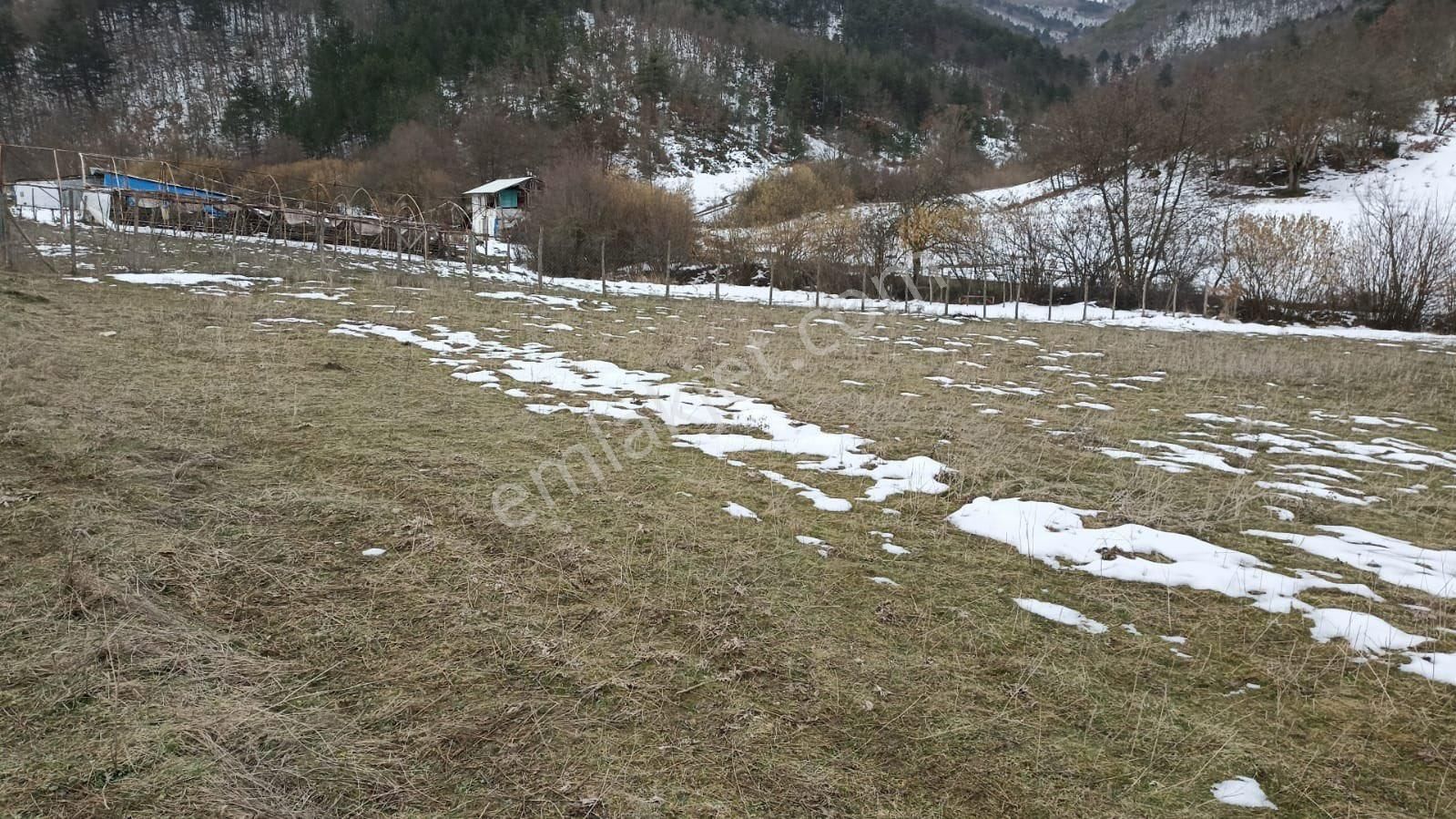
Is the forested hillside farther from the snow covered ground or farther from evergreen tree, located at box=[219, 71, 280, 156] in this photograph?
the snow covered ground

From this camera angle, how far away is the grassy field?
2.14 metres

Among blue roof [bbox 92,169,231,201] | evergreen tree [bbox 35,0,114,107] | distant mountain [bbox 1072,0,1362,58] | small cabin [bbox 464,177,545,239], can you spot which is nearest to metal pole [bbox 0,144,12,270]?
blue roof [bbox 92,169,231,201]

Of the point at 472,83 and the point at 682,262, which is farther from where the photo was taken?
the point at 472,83

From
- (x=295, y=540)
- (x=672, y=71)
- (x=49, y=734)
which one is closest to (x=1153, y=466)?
(x=295, y=540)

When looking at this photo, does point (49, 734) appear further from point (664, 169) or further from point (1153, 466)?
point (664, 169)

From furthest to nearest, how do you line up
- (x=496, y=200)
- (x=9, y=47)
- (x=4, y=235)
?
(x=9, y=47) < (x=496, y=200) < (x=4, y=235)

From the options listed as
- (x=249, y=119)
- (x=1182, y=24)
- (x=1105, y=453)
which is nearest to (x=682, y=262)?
(x=1105, y=453)

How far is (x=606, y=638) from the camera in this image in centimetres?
294

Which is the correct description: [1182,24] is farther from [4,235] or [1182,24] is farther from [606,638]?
[606,638]

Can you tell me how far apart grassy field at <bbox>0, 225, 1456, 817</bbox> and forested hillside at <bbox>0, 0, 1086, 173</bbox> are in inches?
2054

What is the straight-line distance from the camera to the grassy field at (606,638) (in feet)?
7.04

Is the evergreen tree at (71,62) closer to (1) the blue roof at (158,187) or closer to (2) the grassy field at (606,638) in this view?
(1) the blue roof at (158,187)

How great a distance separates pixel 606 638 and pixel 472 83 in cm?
9018

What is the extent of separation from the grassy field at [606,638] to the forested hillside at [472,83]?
5218cm
